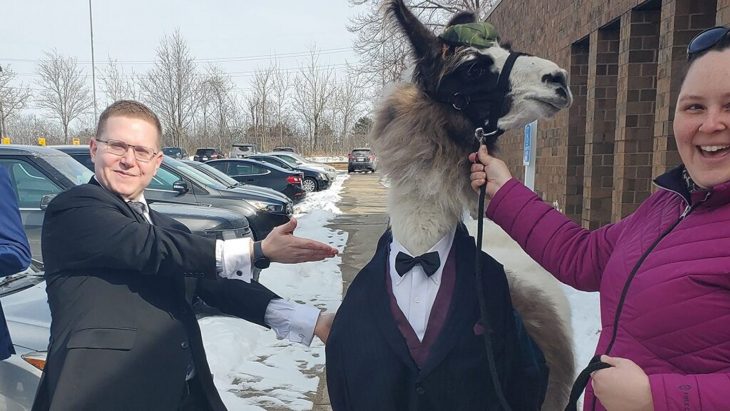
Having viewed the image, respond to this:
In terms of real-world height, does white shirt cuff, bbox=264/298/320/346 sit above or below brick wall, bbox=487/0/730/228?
below

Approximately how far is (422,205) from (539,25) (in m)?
8.95

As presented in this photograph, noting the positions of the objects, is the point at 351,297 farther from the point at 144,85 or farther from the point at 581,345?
the point at 144,85

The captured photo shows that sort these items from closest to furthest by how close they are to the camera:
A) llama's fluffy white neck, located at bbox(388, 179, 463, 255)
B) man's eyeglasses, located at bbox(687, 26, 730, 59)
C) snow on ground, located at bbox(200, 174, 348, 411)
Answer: man's eyeglasses, located at bbox(687, 26, 730, 59) → llama's fluffy white neck, located at bbox(388, 179, 463, 255) → snow on ground, located at bbox(200, 174, 348, 411)

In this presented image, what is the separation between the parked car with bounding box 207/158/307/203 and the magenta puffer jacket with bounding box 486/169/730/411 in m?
15.1

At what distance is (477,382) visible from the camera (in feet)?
5.68

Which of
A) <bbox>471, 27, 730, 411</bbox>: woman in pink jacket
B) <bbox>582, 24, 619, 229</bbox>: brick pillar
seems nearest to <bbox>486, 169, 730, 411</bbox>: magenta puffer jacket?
<bbox>471, 27, 730, 411</bbox>: woman in pink jacket

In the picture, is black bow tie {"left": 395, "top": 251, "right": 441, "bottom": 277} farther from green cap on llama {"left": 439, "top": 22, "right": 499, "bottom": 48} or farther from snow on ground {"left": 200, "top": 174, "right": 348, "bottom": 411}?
snow on ground {"left": 200, "top": 174, "right": 348, "bottom": 411}

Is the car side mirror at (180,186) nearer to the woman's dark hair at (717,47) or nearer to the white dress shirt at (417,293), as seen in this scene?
the white dress shirt at (417,293)

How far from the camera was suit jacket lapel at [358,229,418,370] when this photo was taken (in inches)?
67.2

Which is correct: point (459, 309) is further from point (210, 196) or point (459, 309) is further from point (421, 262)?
point (210, 196)

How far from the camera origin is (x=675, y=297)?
130cm

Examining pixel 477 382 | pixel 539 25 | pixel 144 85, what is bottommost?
pixel 477 382

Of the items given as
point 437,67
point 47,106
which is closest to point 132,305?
point 437,67

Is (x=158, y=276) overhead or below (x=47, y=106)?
below
